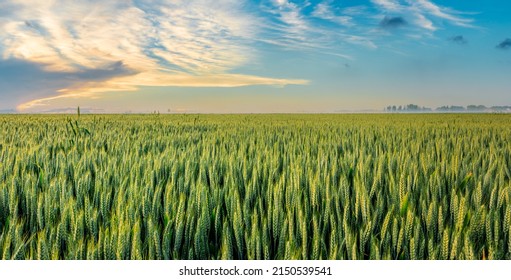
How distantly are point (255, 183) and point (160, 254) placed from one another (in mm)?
701

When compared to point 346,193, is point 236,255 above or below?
below

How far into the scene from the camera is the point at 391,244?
1268 mm

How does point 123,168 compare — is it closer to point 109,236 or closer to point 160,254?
point 109,236

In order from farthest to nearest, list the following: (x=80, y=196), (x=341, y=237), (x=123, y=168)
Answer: (x=123, y=168)
(x=80, y=196)
(x=341, y=237)

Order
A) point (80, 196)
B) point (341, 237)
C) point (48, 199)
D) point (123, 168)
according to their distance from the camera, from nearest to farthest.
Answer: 1. point (341, 237)
2. point (48, 199)
3. point (80, 196)
4. point (123, 168)

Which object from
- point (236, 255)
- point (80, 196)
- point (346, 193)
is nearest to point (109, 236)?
point (236, 255)

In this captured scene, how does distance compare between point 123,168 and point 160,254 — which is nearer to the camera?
point 160,254
